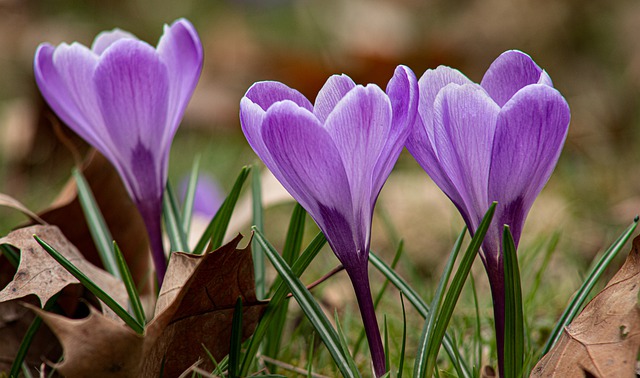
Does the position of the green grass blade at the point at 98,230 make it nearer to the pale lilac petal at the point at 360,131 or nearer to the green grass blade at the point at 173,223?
the green grass blade at the point at 173,223

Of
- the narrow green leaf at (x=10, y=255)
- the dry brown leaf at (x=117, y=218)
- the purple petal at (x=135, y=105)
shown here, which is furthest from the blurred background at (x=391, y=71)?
the narrow green leaf at (x=10, y=255)

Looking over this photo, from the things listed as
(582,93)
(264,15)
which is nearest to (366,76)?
(582,93)

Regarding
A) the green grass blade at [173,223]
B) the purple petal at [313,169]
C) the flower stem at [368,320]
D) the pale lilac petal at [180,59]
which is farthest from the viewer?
the green grass blade at [173,223]

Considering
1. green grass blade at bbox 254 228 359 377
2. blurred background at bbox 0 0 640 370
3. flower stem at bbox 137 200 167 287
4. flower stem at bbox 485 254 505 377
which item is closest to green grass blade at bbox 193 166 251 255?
flower stem at bbox 137 200 167 287

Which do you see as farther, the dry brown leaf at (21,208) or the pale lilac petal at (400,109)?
the dry brown leaf at (21,208)

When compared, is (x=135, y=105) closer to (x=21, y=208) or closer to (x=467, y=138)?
(x=21, y=208)

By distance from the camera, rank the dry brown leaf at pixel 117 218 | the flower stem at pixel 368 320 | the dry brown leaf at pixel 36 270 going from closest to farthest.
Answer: the flower stem at pixel 368 320, the dry brown leaf at pixel 36 270, the dry brown leaf at pixel 117 218

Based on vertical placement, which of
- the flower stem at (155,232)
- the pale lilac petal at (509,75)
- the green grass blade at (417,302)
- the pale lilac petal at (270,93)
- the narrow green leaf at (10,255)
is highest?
the pale lilac petal at (509,75)
